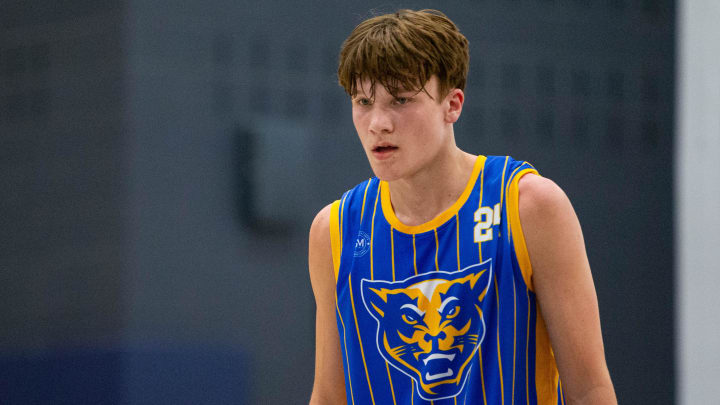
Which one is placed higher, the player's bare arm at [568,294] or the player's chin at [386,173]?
the player's chin at [386,173]

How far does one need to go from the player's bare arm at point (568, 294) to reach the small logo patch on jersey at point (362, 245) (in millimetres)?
297

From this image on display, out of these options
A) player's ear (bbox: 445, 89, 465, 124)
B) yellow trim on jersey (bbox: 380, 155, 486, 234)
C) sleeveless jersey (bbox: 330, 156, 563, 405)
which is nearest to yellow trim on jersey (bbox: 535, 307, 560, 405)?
sleeveless jersey (bbox: 330, 156, 563, 405)

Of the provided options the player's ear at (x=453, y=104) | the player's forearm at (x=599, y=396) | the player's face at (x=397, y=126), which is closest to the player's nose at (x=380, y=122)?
the player's face at (x=397, y=126)

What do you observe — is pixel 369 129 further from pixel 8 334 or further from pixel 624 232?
pixel 624 232

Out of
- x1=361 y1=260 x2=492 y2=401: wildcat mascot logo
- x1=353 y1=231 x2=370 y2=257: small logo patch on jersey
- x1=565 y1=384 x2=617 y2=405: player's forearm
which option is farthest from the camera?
x1=353 y1=231 x2=370 y2=257: small logo patch on jersey

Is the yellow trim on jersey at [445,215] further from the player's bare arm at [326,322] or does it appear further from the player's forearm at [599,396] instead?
the player's forearm at [599,396]

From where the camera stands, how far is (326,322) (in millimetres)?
1403

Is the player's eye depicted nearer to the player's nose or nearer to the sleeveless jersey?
the player's nose

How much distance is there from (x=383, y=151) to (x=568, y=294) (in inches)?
13.6

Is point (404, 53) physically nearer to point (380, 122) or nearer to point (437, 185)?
point (380, 122)

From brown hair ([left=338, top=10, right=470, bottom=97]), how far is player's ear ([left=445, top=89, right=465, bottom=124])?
1 centimetres

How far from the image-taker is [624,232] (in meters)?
3.59

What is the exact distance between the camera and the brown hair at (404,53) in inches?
47.0

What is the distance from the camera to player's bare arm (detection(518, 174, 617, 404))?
3.75 feet
